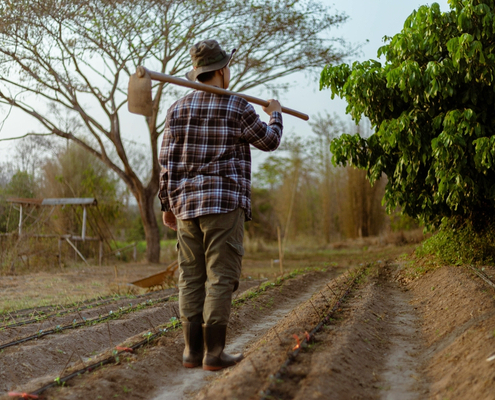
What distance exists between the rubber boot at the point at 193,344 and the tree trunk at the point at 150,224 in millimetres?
11996

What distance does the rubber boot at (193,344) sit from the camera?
10.4ft

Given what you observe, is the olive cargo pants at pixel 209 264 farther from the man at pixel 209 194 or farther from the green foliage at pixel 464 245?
the green foliage at pixel 464 245

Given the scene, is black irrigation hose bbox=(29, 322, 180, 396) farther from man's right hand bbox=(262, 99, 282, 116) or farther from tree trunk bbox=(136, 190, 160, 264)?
tree trunk bbox=(136, 190, 160, 264)

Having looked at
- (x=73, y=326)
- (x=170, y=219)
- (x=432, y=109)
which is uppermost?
(x=432, y=109)

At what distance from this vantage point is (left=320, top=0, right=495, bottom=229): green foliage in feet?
17.9

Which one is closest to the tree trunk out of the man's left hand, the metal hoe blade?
the man's left hand

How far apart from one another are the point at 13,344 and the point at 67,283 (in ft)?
21.1

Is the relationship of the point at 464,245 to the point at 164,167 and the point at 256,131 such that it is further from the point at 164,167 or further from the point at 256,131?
the point at 164,167

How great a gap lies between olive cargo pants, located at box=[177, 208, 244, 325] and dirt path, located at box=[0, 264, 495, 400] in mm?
374

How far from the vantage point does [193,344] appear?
10.5ft

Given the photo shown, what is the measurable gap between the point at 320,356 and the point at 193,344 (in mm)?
807

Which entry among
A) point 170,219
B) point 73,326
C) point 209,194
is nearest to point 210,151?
point 209,194

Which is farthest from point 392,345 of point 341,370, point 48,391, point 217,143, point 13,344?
point 13,344

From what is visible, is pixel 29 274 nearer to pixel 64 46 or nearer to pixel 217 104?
pixel 64 46
